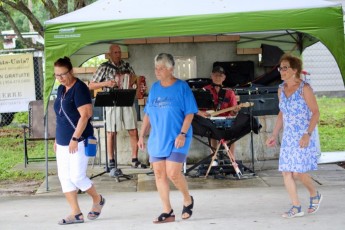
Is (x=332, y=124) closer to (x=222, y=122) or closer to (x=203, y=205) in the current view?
(x=222, y=122)

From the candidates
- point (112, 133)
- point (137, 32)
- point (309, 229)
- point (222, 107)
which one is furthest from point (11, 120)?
point (309, 229)

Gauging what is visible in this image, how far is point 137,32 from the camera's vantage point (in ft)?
30.9

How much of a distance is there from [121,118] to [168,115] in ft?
15.2

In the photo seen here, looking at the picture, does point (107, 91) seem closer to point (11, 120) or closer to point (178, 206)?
point (178, 206)

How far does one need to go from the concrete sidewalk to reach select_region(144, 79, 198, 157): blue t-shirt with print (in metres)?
0.80

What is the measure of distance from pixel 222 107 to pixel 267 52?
7.84ft

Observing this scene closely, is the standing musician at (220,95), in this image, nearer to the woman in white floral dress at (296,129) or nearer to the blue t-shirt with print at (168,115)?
the woman in white floral dress at (296,129)

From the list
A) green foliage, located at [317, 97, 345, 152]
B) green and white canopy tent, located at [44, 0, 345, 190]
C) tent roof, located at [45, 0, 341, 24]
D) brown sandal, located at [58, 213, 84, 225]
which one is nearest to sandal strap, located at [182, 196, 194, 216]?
brown sandal, located at [58, 213, 84, 225]

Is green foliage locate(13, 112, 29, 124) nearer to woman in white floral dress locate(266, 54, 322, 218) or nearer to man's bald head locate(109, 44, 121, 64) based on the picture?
man's bald head locate(109, 44, 121, 64)

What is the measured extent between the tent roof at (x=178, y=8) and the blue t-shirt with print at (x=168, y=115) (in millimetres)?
1614

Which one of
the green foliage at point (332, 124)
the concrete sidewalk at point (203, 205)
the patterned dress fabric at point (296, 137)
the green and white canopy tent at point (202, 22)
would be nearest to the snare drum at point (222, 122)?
the concrete sidewalk at point (203, 205)

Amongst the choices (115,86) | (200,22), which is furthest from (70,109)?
(115,86)

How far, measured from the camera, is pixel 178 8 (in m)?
9.61

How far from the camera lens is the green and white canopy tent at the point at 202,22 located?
932 cm
